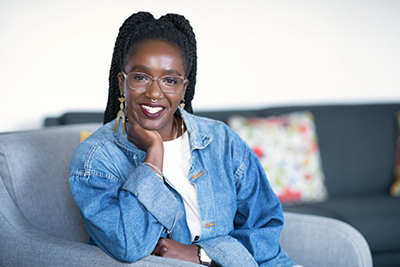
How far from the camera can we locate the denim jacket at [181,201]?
1357 mm

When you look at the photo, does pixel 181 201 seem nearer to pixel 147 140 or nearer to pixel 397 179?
pixel 147 140

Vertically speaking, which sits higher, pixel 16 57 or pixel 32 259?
pixel 16 57

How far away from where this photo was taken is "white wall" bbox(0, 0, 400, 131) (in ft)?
8.71

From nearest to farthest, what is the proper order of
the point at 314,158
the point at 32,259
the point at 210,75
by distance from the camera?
the point at 32,259 → the point at 314,158 → the point at 210,75

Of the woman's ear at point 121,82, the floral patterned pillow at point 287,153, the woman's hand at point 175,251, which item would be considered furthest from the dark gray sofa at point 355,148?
the woman's hand at point 175,251

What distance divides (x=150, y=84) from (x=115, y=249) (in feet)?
1.50

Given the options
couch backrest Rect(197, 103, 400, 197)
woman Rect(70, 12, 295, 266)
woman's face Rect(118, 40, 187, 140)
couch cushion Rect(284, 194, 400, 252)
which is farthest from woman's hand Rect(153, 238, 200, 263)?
couch backrest Rect(197, 103, 400, 197)

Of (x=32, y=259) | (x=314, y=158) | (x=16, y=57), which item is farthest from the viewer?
(x=314, y=158)

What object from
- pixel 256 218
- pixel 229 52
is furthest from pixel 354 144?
pixel 256 218

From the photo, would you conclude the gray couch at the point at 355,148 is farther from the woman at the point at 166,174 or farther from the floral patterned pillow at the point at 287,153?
the woman at the point at 166,174

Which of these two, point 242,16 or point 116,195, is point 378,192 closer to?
point 242,16

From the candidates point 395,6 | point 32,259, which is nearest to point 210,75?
point 395,6

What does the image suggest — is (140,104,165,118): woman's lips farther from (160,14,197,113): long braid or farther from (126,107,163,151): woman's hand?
(160,14,197,113): long braid

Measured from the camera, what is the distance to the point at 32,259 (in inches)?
57.8
